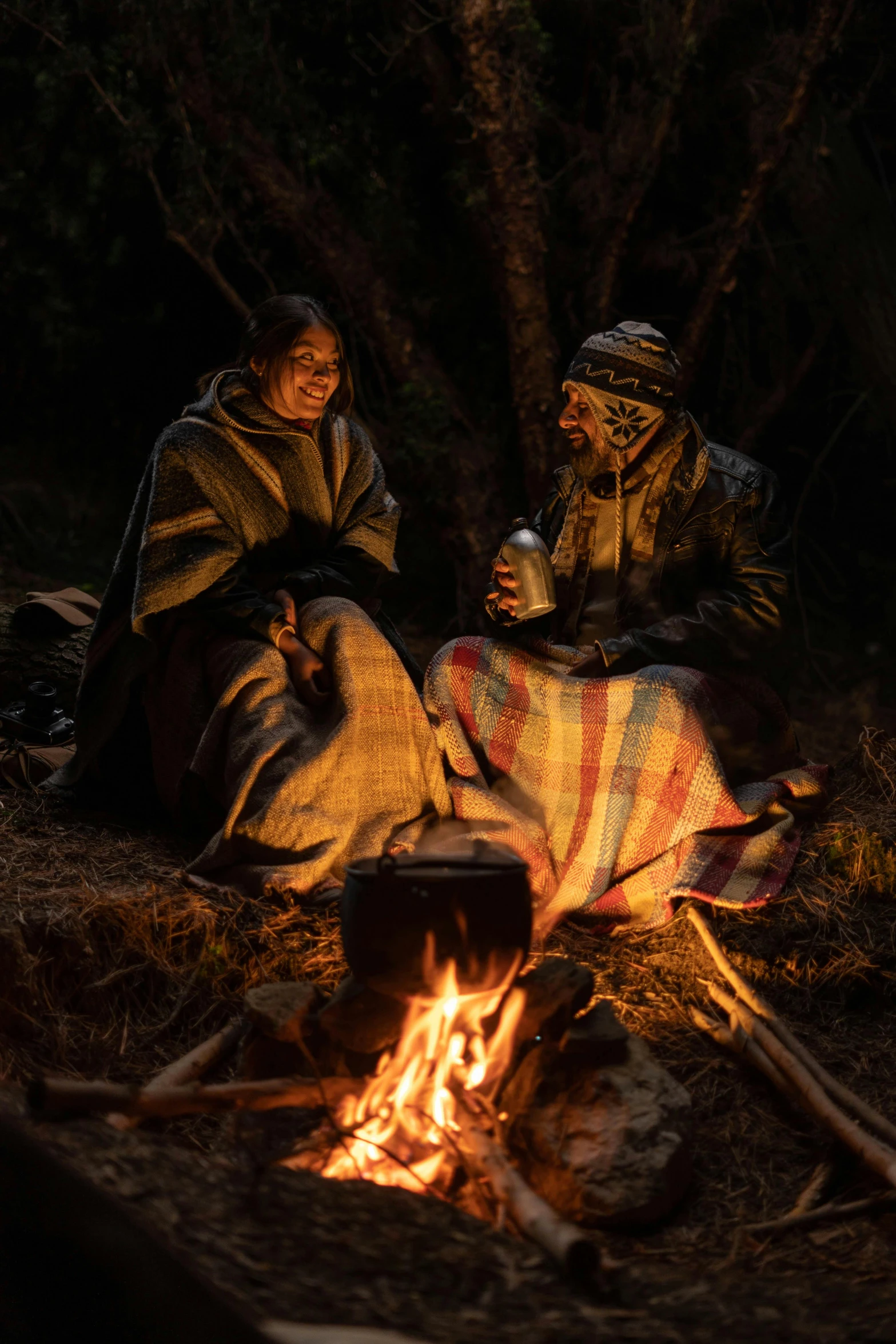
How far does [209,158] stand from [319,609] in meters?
4.19

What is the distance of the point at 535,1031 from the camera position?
2.59 m

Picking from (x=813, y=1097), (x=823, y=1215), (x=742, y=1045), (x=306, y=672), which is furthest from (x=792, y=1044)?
(x=306, y=672)

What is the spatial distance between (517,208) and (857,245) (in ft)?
6.84

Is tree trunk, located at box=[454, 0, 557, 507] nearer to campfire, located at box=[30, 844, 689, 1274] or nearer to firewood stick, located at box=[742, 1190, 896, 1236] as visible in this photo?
campfire, located at box=[30, 844, 689, 1274]

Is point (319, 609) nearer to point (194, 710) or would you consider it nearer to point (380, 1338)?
point (194, 710)

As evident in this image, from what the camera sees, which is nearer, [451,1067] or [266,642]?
[451,1067]

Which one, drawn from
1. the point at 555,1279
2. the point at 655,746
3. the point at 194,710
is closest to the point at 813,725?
the point at 655,746

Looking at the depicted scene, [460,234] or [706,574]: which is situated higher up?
[460,234]

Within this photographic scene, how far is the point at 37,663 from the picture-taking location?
5336 mm

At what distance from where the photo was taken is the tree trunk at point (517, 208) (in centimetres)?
648

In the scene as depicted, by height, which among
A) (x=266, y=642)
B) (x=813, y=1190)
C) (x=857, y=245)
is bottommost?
(x=813, y=1190)

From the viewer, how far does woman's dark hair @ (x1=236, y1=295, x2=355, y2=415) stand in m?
4.00

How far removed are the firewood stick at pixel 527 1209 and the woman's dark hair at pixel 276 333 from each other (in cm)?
255

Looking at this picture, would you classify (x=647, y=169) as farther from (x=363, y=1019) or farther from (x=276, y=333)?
(x=363, y=1019)
